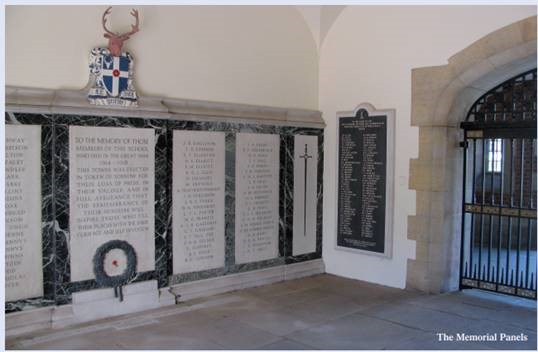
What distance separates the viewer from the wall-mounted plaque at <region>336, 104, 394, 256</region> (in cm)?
588

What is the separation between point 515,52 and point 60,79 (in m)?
3.89

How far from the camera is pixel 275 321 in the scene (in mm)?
4723

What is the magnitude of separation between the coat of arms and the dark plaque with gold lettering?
2.41 m

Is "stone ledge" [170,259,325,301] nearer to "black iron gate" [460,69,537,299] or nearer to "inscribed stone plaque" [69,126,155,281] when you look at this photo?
"inscribed stone plaque" [69,126,155,281]

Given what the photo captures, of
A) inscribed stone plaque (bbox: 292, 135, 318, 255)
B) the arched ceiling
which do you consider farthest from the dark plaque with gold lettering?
the arched ceiling

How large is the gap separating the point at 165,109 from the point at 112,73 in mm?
558

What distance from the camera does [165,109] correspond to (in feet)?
16.6

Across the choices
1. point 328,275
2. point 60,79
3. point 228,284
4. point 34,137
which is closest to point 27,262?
point 34,137

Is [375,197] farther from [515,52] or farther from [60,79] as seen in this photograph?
[60,79]

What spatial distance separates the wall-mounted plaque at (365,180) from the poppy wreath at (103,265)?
2409 mm

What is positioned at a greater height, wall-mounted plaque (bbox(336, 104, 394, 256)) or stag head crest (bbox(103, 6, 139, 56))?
stag head crest (bbox(103, 6, 139, 56))

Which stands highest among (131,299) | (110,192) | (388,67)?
(388,67)

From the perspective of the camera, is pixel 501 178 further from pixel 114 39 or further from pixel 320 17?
pixel 114 39

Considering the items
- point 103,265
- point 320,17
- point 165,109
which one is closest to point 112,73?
point 165,109
